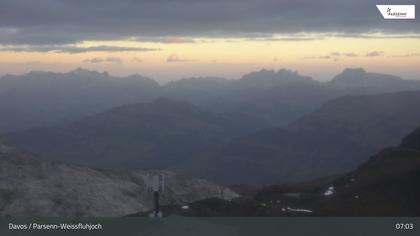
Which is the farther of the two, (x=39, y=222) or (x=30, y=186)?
(x=30, y=186)

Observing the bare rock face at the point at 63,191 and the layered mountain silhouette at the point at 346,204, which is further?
the bare rock face at the point at 63,191

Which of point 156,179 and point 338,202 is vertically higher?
point 338,202

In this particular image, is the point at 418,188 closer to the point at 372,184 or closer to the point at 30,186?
the point at 372,184

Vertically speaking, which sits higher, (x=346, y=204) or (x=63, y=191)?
(x=63, y=191)

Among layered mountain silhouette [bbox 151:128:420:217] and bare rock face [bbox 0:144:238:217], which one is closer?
layered mountain silhouette [bbox 151:128:420:217]

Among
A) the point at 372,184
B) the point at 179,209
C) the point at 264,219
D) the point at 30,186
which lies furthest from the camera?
the point at 372,184

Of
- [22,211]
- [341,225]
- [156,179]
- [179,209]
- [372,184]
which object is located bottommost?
[341,225]

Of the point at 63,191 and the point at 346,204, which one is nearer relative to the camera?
the point at 63,191

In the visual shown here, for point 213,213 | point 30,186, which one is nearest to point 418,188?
point 213,213
